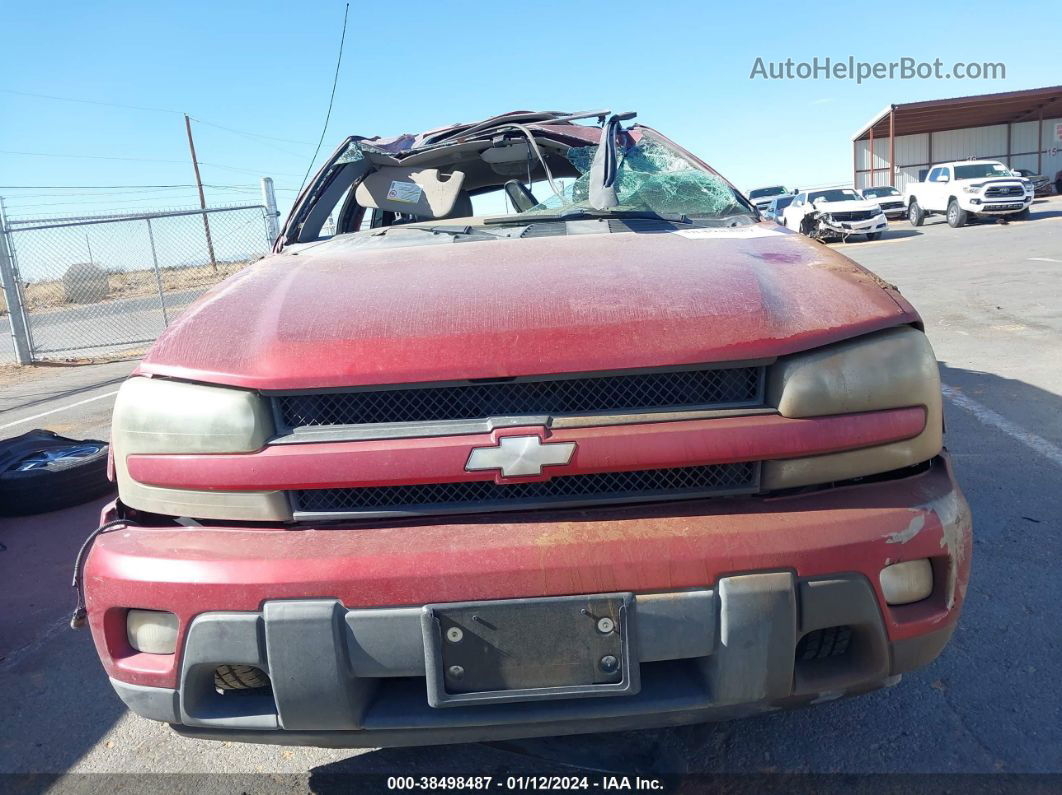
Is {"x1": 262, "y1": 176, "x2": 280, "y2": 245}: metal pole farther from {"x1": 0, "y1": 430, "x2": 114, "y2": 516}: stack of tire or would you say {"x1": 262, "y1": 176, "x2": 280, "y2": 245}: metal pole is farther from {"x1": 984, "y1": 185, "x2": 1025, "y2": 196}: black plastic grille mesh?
{"x1": 984, "y1": 185, "x2": 1025, "y2": 196}: black plastic grille mesh

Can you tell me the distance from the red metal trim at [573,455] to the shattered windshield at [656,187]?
142 centimetres

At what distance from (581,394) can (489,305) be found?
30 cm

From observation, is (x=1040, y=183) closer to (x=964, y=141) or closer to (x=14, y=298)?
(x=964, y=141)

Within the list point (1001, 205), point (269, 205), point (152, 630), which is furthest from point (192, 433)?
point (1001, 205)

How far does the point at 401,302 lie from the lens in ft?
5.98

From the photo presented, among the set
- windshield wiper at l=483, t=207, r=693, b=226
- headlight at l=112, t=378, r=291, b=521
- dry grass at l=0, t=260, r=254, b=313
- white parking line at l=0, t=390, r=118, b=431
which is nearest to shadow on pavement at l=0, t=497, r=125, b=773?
headlight at l=112, t=378, r=291, b=521

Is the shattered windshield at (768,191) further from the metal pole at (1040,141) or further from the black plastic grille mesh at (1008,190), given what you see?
the metal pole at (1040,141)

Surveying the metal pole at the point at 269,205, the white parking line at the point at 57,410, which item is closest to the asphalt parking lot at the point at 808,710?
the white parking line at the point at 57,410

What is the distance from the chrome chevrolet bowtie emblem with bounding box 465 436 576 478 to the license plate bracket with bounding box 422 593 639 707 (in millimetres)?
261

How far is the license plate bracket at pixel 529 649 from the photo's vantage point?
59.1 inches

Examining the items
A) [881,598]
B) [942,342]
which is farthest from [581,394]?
[942,342]

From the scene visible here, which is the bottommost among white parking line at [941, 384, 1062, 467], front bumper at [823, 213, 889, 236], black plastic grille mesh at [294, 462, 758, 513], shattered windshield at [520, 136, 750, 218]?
white parking line at [941, 384, 1062, 467]

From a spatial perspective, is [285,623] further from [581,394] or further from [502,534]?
[581,394]

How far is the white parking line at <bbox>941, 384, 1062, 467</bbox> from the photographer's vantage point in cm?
409
